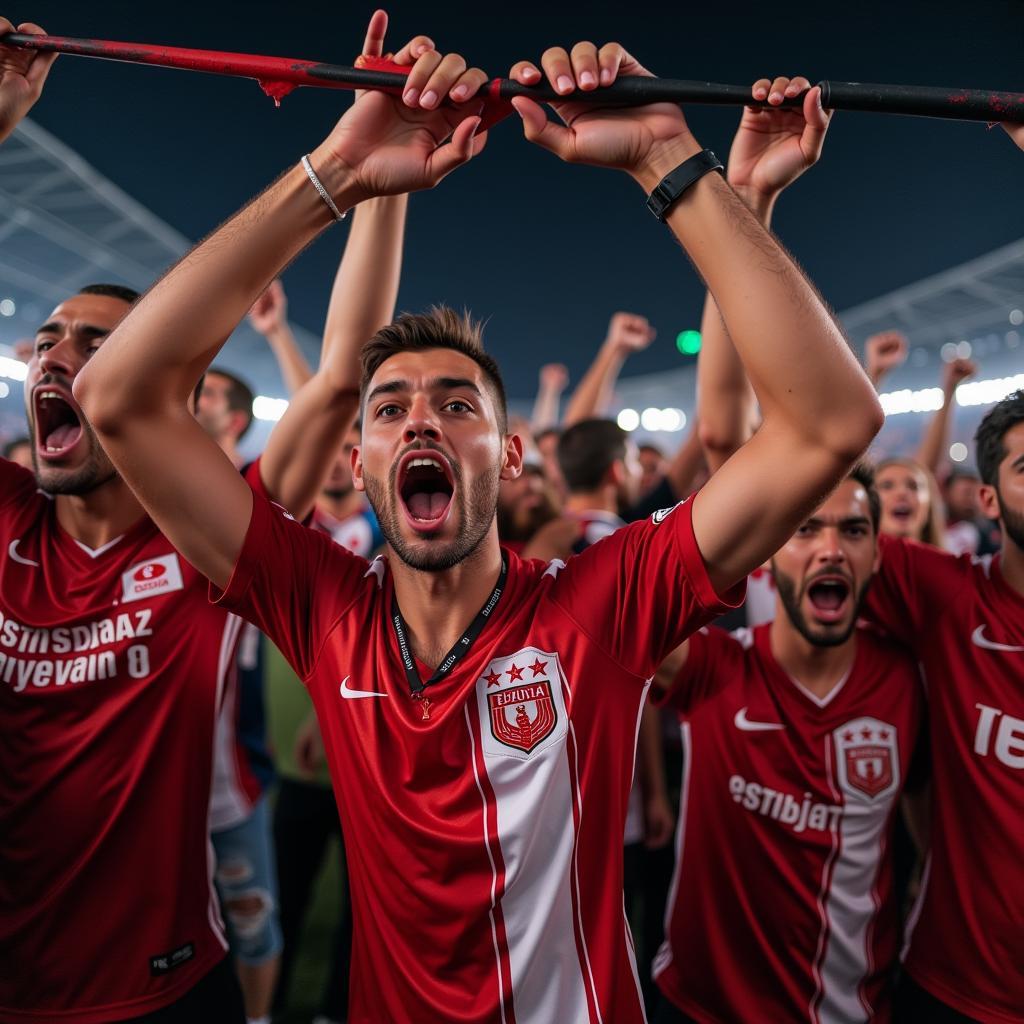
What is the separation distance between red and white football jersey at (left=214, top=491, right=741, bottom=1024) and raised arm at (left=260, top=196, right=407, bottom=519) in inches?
17.4

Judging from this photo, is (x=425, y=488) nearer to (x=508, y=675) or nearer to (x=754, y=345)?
(x=508, y=675)

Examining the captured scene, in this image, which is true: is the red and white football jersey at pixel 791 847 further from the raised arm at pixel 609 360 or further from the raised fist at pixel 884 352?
the raised arm at pixel 609 360

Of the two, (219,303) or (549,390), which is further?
(549,390)

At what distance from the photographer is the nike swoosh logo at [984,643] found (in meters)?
1.99

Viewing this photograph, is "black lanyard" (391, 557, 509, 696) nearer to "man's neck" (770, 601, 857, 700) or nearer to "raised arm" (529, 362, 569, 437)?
"man's neck" (770, 601, 857, 700)

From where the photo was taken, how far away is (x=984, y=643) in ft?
6.64

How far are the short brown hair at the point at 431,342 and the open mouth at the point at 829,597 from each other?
1.08 meters

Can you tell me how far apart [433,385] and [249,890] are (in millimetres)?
2290

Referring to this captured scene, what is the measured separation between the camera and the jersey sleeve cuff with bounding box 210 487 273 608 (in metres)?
1.55

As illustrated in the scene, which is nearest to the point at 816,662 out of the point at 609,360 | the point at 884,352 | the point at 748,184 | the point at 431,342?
the point at 748,184

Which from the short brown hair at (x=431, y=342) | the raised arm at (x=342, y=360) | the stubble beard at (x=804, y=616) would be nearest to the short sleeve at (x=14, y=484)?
the raised arm at (x=342, y=360)

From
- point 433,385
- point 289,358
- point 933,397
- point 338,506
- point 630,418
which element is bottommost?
point 433,385

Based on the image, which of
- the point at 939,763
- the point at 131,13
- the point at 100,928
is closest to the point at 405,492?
the point at 100,928

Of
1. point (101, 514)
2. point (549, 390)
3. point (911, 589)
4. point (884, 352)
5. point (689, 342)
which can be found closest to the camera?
point (101, 514)
